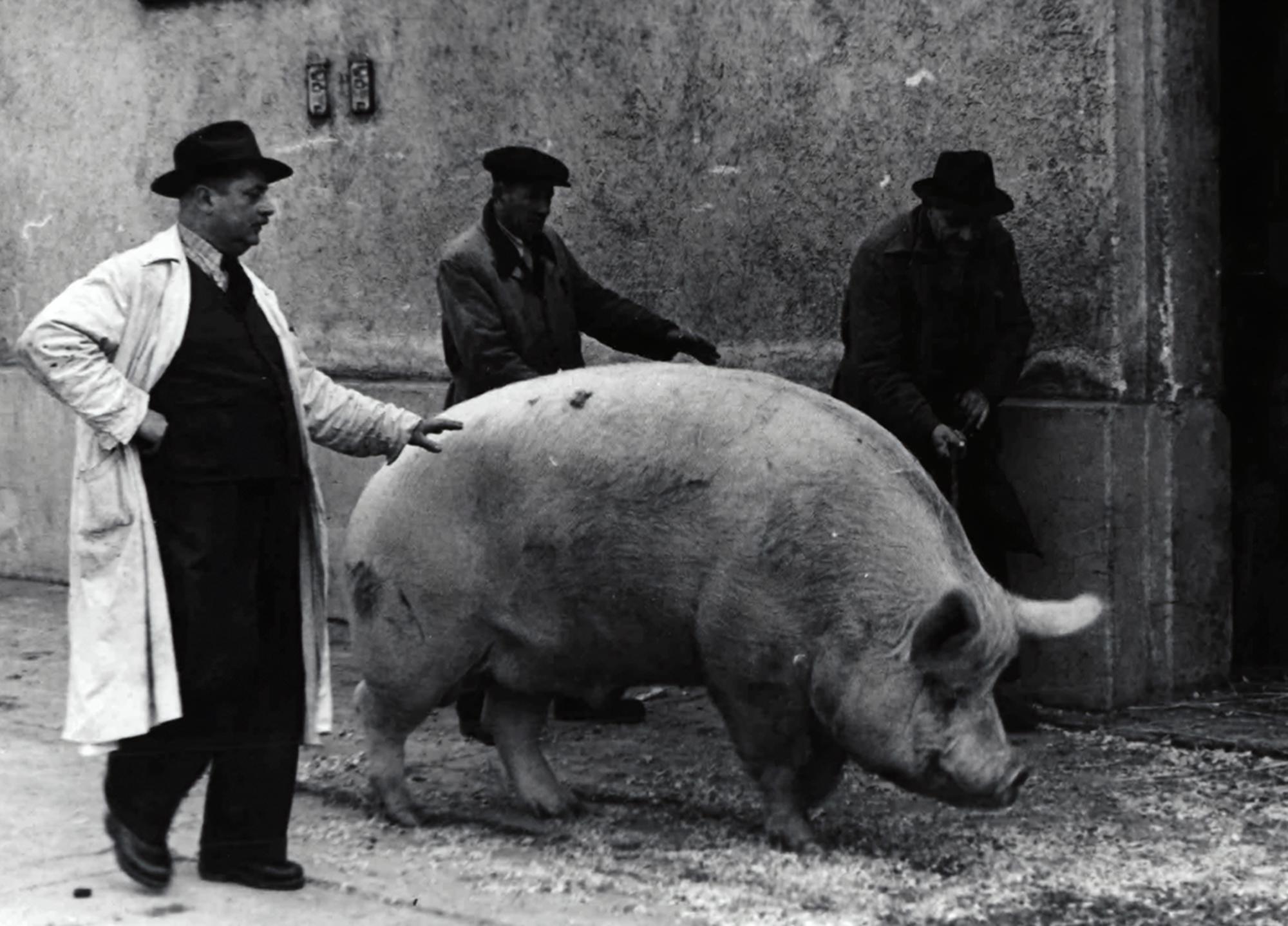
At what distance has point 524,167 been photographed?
7.34 meters

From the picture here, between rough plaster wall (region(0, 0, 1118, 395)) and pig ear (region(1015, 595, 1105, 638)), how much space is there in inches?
74.0

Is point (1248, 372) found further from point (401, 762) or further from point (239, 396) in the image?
point (239, 396)

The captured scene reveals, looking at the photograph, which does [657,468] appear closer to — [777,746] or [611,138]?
[777,746]

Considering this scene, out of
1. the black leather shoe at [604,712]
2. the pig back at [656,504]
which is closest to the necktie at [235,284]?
the pig back at [656,504]

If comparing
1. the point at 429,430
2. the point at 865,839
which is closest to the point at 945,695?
the point at 865,839

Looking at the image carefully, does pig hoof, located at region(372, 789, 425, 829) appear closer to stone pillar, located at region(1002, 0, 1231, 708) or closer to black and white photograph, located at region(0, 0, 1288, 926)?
black and white photograph, located at region(0, 0, 1288, 926)

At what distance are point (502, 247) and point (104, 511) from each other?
235 cm

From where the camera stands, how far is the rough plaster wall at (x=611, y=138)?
7801 millimetres

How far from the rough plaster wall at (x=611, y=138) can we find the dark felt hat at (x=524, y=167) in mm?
1376

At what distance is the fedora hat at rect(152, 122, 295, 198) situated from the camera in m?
5.64

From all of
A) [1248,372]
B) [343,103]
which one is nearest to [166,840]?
[1248,372]

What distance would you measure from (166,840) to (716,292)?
12.4 ft

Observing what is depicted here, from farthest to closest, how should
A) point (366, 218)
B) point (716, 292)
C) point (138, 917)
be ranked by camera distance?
1. point (366, 218)
2. point (716, 292)
3. point (138, 917)

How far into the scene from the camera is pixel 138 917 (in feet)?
17.6
